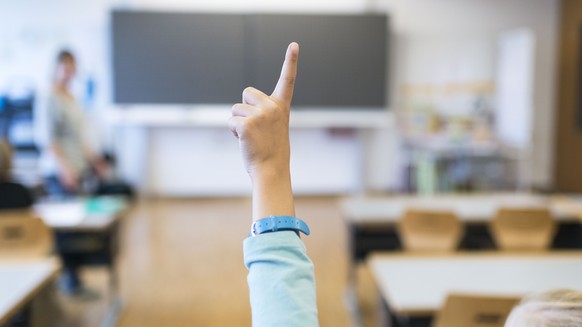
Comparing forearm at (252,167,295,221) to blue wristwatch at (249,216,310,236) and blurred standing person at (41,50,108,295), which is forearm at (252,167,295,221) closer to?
blue wristwatch at (249,216,310,236)

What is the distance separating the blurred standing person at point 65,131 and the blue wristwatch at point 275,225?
3413 millimetres

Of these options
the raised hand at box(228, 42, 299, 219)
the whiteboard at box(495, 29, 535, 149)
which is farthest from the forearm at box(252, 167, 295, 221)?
the whiteboard at box(495, 29, 535, 149)

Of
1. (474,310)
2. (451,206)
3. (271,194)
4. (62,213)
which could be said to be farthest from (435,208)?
(271,194)

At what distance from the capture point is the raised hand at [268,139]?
716 mm

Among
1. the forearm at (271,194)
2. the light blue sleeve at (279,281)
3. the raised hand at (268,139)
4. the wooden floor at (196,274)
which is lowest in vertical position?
the wooden floor at (196,274)

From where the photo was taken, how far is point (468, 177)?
6.77 meters

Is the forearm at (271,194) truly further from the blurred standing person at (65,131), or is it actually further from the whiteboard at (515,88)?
the whiteboard at (515,88)

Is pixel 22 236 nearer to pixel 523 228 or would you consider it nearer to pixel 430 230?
pixel 430 230

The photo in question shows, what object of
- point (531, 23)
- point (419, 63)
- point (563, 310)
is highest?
point (531, 23)

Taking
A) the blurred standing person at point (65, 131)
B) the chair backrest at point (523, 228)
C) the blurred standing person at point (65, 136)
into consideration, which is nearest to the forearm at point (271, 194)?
the chair backrest at point (523, 228)

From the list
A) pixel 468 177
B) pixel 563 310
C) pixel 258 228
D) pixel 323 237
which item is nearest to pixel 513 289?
pixel 563 310

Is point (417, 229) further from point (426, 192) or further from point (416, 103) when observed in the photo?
point (416, 103)

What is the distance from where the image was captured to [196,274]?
4344 mm

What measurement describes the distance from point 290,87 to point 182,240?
4725 millimetres
